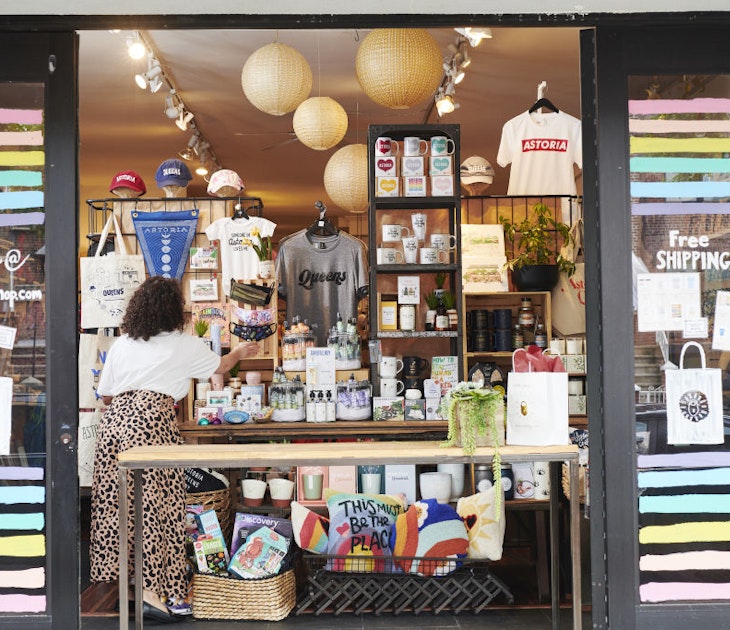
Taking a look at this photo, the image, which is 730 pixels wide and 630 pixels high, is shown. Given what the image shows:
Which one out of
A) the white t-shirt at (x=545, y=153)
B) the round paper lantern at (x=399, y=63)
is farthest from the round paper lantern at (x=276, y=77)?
the white t-shirt at (x=545, y=153)

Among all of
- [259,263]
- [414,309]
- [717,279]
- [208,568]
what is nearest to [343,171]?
[259,263]

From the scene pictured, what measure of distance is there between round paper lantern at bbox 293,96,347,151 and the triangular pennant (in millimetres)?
1013

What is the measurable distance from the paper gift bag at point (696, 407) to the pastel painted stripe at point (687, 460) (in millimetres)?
55

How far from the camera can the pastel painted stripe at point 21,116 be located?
11.4ft

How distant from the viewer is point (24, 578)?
344 cm

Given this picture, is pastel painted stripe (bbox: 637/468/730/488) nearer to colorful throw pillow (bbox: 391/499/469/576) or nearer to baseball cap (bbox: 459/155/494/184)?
colorful throw pillow (bbox: 391/499/469/576)

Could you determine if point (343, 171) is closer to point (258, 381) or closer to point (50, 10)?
point (258, 381)

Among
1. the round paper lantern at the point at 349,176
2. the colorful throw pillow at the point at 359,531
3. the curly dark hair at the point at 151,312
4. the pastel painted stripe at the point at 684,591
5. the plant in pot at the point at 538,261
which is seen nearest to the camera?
the pastel painted stripe at the point at 684,591

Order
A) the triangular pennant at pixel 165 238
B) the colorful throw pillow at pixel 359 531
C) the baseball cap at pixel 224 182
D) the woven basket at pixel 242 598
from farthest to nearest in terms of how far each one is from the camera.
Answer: the baseball cap at pixel 224 182 → the triangular pennant at pixel 165 238 → the colorful throw pillow at pixel 359 531 → the woven basket at pixel 242 598

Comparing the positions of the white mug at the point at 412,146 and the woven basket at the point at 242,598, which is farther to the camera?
the white mug at the point at 412,146

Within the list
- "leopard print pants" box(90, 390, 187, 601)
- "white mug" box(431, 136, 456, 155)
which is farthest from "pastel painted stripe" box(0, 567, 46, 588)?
"white mug" box(431, 136, 456, 155)

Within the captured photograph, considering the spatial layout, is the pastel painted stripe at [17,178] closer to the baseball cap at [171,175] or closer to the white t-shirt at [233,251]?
the white t-shirt at [233,251]

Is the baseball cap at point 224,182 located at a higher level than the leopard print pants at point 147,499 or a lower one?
higher

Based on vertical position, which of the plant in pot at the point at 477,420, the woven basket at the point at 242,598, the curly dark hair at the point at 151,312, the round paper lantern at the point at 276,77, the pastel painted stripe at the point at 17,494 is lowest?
the woven basket at the point at 242,598
